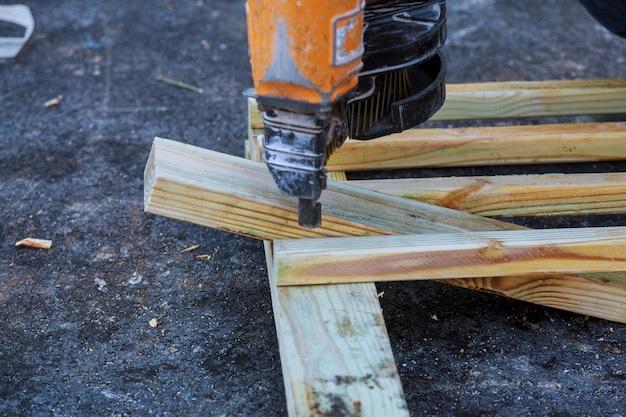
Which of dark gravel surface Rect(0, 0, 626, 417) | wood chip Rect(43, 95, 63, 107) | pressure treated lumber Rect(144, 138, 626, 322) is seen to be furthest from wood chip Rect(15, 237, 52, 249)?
wood chip Rect(43, 95, 63, 107)

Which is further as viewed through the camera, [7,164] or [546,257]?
[7,164]

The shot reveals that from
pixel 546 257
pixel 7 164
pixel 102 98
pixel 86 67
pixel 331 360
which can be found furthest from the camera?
pixel 86 67

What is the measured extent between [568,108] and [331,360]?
138 centimetres

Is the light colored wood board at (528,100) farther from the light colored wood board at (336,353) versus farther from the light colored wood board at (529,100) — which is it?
the light colored wood board at (336,353)

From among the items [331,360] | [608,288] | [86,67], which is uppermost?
[331,360]

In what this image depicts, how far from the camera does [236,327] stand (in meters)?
1.70

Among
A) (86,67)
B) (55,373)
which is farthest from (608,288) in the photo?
(86,67)

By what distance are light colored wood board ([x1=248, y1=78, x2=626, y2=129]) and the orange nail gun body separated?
687mm

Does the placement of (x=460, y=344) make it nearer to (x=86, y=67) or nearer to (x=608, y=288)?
(x=608, y=288)

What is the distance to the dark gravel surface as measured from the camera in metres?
1.52

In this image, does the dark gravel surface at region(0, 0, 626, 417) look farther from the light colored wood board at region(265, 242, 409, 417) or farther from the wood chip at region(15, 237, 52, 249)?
the light colored wood board at region(265, 242, 409, 417)

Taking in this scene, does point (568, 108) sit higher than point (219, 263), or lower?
higher

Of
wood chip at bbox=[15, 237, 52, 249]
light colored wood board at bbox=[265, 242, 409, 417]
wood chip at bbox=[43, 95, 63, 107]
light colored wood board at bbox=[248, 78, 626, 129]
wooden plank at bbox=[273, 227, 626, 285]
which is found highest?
wooden plank at bbox=[273, 227, 626, 285]

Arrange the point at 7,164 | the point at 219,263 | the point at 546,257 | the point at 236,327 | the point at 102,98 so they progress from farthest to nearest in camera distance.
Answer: the point at 102,98 → the point at 7,164 → the point at 219,263 → the point at 236,327 → the point at 546,257
